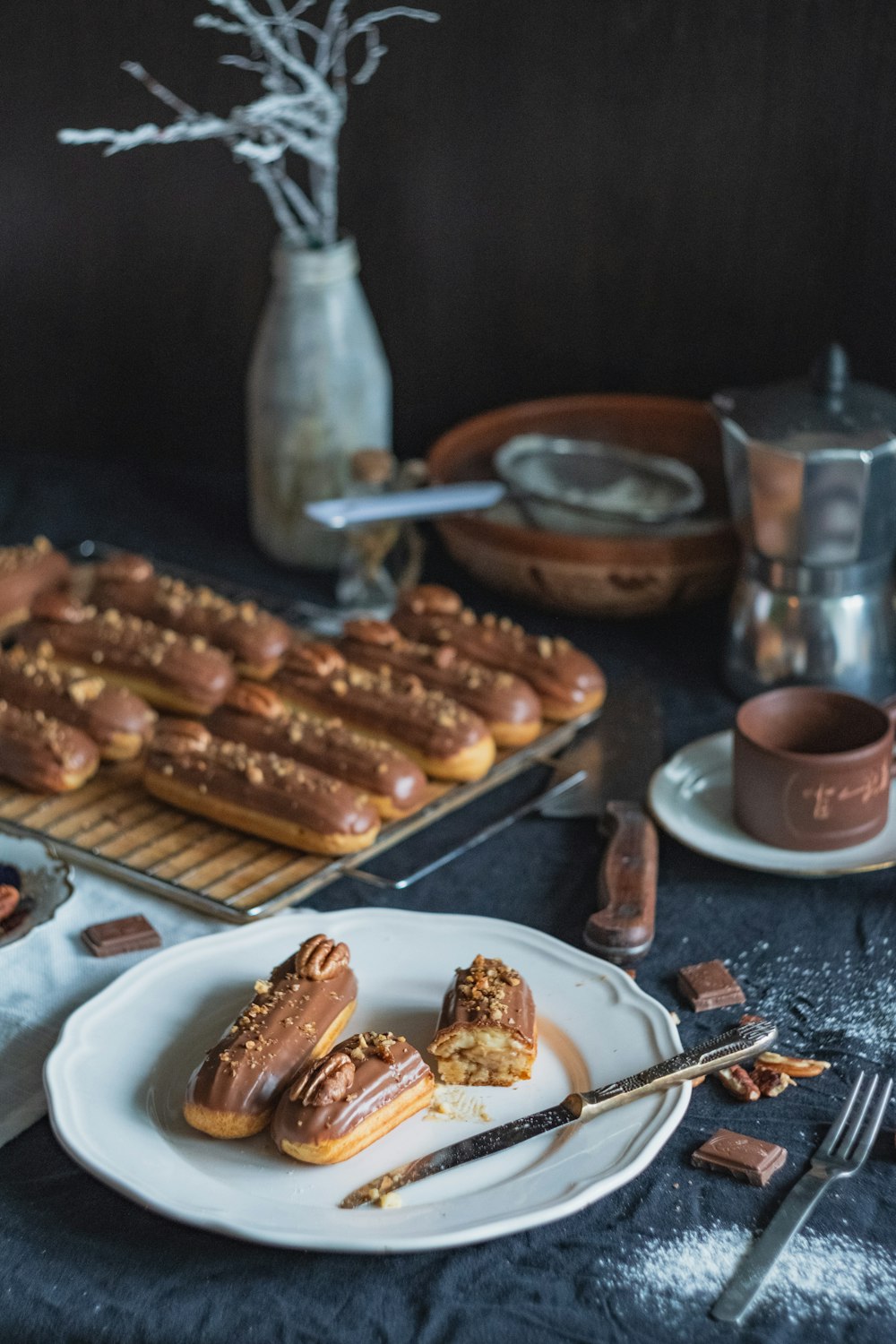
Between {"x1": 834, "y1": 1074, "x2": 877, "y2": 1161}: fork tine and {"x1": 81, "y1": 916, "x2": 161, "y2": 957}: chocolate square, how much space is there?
55cm

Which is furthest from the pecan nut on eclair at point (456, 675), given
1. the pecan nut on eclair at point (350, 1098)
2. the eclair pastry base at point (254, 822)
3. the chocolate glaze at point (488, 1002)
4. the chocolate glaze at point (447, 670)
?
the pecan nut on eclair at point (350, 1098)

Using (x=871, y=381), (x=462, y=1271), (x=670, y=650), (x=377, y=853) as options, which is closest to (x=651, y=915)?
(x=377, y=853)

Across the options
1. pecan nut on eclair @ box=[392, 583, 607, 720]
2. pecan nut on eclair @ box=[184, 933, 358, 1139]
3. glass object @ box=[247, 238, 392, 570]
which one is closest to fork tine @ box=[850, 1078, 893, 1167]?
pecan nut on eclair @ box=[184, 933, 358, 1139]

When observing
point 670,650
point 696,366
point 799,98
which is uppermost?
point 799,98

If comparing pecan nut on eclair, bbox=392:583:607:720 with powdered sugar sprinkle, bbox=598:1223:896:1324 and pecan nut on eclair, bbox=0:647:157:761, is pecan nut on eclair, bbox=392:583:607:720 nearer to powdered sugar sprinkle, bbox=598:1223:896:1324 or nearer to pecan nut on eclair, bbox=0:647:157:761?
pecan nut on eclair, bbox=0:647:157:761

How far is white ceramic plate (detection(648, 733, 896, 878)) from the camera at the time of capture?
1.33 metres

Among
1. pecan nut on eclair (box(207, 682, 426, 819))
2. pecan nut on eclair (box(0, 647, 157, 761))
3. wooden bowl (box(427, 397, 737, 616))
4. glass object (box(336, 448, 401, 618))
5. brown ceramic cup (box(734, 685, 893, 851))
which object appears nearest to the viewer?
brown ceramic cup (box(734, 685, 893, 851))

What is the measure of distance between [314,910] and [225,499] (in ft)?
3.33

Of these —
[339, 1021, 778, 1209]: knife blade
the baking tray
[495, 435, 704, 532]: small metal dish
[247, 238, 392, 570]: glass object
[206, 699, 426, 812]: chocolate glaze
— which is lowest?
the baking tray

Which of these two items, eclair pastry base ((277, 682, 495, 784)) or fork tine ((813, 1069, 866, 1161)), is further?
eclair pastry base ((277, 682, 495, 784))

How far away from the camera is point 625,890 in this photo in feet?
4.23

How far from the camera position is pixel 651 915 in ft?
4.16

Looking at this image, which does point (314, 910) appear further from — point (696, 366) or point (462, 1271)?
point (696, 366)

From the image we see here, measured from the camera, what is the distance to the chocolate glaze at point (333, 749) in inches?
55.9
